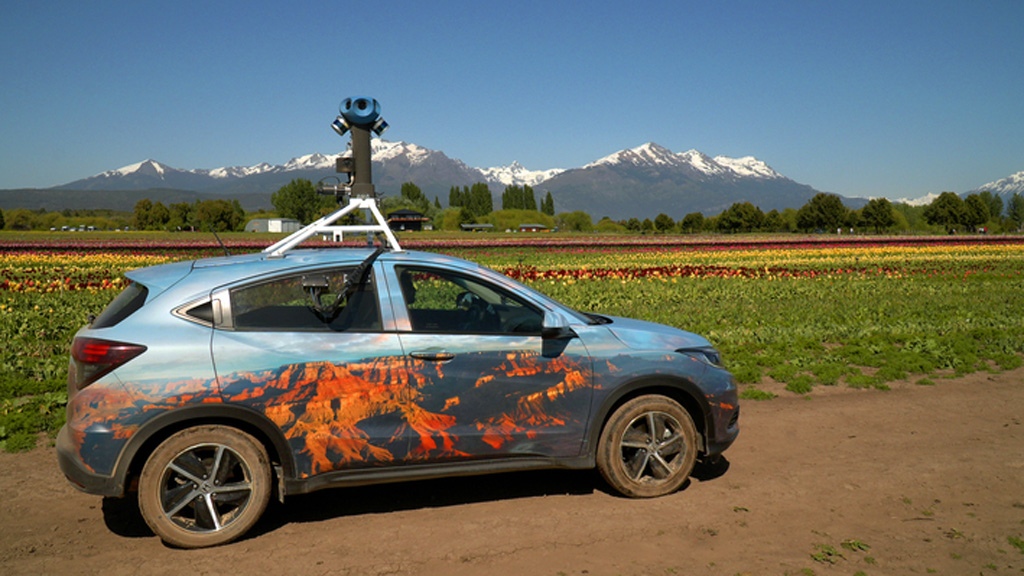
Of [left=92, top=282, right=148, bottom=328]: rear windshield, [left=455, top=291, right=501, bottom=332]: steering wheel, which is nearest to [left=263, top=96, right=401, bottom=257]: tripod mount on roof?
[left=455, top=291, right=501, bottom=332]: steering wheel

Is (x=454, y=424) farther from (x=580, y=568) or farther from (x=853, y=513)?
(x=853, y=513)

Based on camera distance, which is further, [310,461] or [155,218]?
[155,218]

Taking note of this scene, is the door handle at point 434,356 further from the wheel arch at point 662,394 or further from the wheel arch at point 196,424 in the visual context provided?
the wheel arch at point 662,394

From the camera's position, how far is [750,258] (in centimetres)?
3616

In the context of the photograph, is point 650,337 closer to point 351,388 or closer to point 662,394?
point 662,394

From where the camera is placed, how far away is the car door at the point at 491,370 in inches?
199

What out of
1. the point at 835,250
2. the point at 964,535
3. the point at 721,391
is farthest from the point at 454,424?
the point at 835,250

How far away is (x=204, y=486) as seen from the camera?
15.5 feet

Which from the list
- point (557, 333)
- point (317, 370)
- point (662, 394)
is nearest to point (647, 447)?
point (662, 394)

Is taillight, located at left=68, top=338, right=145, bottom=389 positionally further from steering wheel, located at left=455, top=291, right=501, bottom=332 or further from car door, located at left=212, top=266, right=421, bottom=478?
steering wheel, located at left=455, top=291, right=501, bottom=332

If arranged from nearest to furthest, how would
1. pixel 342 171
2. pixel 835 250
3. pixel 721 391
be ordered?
pixel 721 391 → pixel 342 171 → pixel 835 250

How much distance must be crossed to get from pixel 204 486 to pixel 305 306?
1.27 meters

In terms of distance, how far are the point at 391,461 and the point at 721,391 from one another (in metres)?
2.51

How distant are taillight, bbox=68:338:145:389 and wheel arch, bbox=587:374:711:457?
9.93ft
